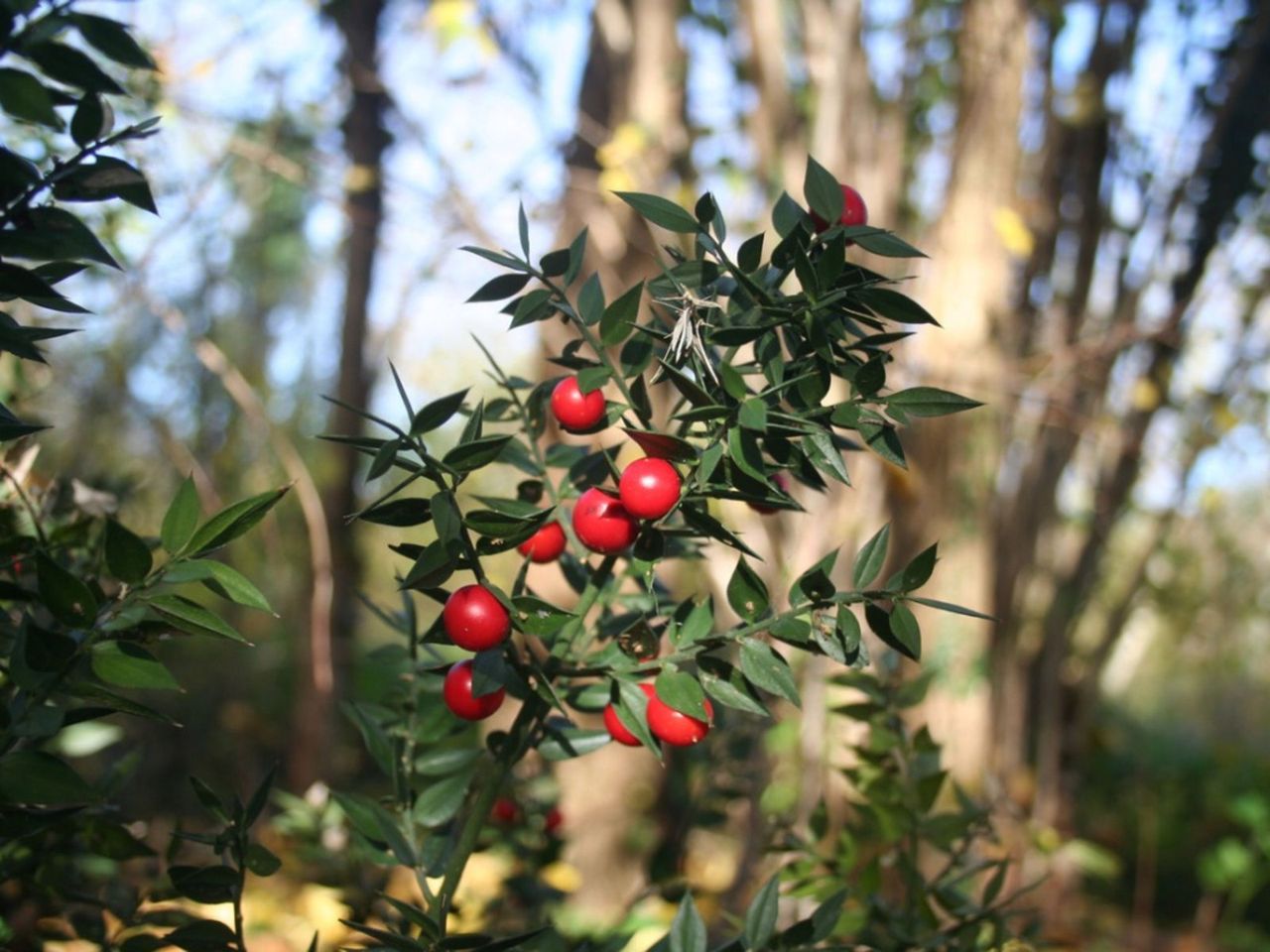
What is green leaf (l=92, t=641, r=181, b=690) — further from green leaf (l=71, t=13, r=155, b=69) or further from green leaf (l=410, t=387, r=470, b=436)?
green leaf (l=71, t=13, r=155, b=69)

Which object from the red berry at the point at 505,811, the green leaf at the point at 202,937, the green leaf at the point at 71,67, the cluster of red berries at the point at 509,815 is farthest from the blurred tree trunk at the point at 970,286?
the green leaf at the point at 71,67

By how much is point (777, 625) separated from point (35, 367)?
1.07 meters

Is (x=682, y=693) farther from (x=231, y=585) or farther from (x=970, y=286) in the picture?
(x=970, y=286)

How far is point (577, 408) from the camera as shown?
67 centimetres

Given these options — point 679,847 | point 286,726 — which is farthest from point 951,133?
point 286,726

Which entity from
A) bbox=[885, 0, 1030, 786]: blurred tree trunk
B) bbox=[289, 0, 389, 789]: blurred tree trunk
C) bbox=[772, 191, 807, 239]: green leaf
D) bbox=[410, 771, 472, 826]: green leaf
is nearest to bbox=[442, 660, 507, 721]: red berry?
bbox=[410, 771, 472, 826]: green leaf

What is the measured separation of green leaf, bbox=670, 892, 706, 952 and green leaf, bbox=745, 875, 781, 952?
0.03 meters

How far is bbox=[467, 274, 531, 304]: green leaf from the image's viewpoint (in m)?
0.71

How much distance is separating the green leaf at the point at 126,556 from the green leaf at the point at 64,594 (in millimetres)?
18

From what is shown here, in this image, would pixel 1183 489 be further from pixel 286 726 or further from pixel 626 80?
pixel 286 726

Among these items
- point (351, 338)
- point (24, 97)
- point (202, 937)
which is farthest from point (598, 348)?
point (351, 338)

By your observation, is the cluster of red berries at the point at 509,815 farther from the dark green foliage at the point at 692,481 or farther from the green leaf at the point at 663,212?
the green leaf at the point at 663,212

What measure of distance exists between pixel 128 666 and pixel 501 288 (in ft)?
1.05

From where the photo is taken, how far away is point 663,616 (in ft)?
2.38
